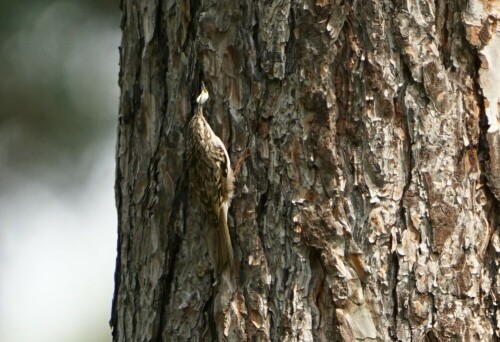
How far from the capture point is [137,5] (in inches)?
106

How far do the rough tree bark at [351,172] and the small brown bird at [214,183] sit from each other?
21 mm

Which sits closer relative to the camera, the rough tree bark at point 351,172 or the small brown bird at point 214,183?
the rough tree bark at point 351,172

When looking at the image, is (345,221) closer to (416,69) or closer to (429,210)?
(429,210)

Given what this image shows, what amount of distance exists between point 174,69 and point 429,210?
2.17 ft

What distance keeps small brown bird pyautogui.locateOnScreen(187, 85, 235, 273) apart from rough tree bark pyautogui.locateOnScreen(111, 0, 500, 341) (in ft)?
0.07

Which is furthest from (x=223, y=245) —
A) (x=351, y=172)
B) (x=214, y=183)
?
(x=351, y=172)

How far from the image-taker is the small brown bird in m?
2.43

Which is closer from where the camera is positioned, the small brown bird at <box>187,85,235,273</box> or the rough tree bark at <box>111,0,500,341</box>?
the rough tree bark at <box>111,0,500,341</box>

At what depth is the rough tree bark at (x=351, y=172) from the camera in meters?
2.32

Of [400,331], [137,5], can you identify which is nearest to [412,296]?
[400,331]

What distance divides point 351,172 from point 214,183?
302 mm

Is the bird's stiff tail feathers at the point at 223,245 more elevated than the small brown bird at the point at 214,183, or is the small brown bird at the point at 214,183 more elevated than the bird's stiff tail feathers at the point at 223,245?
the small brown bird at the point at 214,183

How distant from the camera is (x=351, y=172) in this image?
2.35 metres

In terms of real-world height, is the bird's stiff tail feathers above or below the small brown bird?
below
